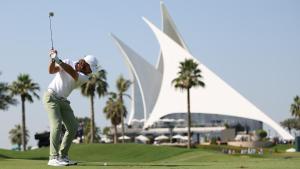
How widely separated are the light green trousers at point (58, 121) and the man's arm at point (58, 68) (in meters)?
0.35

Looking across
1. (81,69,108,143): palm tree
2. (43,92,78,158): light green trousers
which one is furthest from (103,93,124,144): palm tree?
(43,92,78,158): light green trousers

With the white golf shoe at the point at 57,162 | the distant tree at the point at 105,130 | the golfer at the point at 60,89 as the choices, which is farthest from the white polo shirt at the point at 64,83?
the distant tree at the point at 105,130

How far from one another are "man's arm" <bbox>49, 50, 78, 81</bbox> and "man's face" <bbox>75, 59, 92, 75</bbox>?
0.12 m

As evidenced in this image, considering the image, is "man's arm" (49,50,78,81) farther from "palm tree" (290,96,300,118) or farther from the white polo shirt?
"palm tree" (290,96,300,118)

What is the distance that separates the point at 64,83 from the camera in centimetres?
882

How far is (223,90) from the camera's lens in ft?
260

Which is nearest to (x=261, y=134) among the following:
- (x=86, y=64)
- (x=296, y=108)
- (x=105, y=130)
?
(x=296, y=108)

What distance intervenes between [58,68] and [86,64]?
0.40 m

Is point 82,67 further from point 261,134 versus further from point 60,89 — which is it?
point 261,134

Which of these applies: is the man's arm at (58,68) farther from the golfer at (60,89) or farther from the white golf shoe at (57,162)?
the white golf shoe at (57,162)

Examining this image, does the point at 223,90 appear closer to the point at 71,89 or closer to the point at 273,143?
the point at 273,143

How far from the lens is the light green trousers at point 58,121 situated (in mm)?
8758

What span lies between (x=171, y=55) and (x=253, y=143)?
56.8 ft

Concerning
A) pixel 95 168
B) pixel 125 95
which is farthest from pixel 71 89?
pixel 125 95
